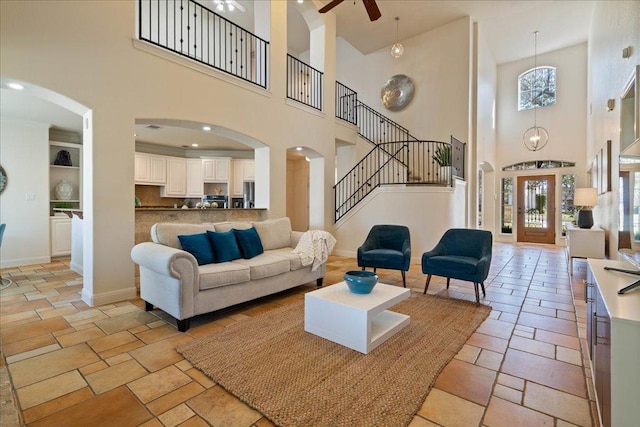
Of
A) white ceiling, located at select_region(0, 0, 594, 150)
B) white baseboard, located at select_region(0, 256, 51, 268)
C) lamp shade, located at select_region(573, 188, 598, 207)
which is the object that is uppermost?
white ceiling, located at select_region(0, 0, 594, 150)

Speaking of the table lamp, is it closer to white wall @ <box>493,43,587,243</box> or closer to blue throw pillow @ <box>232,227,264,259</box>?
white wall @ <box>493,43,587,243</box>

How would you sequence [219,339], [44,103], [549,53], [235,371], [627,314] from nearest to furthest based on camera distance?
[627,314], [235,371], [219,339], [44,103], [549,53]

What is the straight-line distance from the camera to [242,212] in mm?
5277

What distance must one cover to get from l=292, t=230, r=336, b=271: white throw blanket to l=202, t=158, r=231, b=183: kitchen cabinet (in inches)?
215

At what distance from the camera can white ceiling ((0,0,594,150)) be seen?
6.57 meters

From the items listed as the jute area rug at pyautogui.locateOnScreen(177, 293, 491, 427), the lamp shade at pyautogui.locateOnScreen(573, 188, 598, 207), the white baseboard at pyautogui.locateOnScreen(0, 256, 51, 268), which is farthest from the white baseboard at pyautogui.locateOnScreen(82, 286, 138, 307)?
Answer: the lamp shade at pyautogui.locateOnScreen(573, 188, 598, 207)

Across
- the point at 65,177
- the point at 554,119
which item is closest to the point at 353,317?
the point at 65,177

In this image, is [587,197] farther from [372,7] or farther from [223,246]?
[223,246]

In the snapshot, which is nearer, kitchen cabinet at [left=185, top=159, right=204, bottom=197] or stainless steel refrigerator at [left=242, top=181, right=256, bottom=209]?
kitchen cabinet at [left=185, top=159, right=204, bottom=197]

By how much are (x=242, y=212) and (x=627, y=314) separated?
189 inches

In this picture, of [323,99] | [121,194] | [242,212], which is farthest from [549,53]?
[121,194]

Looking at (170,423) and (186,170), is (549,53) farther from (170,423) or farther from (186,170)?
(170,423)

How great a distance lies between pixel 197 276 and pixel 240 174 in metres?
6.59

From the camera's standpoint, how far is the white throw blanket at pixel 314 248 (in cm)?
397
